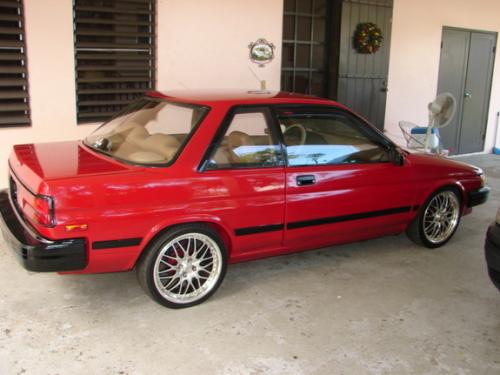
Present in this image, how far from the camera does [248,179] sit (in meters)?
3.67

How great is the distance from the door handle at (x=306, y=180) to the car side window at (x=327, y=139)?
101 millimetres

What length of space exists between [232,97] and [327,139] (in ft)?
2.70

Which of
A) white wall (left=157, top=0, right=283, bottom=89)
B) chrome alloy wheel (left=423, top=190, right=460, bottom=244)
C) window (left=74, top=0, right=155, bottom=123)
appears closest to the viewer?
chrome alloy wheel (left=423, top=190, right=460, bottom=244)

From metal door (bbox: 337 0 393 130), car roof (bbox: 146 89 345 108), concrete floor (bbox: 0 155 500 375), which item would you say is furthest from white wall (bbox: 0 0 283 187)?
car roof (bbox: 146 89 345 108)

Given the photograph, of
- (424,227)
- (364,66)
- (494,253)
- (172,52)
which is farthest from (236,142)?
(364,66)

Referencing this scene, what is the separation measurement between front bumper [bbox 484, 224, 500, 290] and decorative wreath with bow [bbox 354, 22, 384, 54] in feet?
15.6

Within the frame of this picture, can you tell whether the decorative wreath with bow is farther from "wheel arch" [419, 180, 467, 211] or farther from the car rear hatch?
the car rear hatch

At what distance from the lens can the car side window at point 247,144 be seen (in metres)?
3.64

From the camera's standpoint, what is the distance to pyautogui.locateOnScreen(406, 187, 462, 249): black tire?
474cm

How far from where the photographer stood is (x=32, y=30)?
5.33 meters

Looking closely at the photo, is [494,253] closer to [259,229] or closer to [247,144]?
[259,229]

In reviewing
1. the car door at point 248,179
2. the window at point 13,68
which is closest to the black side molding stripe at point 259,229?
the car door at point 248,179

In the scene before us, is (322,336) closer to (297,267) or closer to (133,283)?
(297,267)

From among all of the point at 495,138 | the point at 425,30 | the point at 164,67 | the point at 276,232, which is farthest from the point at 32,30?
the point at 495,138
